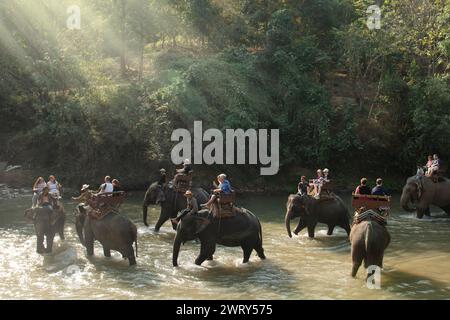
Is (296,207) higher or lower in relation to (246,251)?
higher

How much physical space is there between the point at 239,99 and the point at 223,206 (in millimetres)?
15392

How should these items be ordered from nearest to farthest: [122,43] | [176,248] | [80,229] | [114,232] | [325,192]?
1. [176,248]
2. [114,232]
3. [80,229]
4. [325,192]
5. [122,43]

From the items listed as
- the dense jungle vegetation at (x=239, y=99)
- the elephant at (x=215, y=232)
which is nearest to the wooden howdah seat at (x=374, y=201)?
the elephant at (x=215, y=232)

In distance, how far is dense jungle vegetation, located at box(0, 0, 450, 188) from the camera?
28.8 meters

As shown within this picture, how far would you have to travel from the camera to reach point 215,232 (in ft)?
46.3

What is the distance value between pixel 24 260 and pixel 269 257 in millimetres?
6392

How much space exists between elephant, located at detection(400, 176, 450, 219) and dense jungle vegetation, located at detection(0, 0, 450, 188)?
7.84 m

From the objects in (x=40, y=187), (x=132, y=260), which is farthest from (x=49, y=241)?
(x=132, y=260)

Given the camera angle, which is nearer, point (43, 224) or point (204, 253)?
point (204, 253)

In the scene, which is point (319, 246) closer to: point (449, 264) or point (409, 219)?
point (449, 264)

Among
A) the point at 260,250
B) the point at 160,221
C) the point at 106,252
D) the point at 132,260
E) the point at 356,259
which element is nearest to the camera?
the point at 356,259

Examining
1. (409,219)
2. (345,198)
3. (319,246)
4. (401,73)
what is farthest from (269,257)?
(401,73)

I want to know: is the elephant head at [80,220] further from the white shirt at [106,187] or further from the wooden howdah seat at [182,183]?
the wooden howdah seat at [182,183]

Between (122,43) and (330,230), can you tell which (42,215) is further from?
(122,43)
